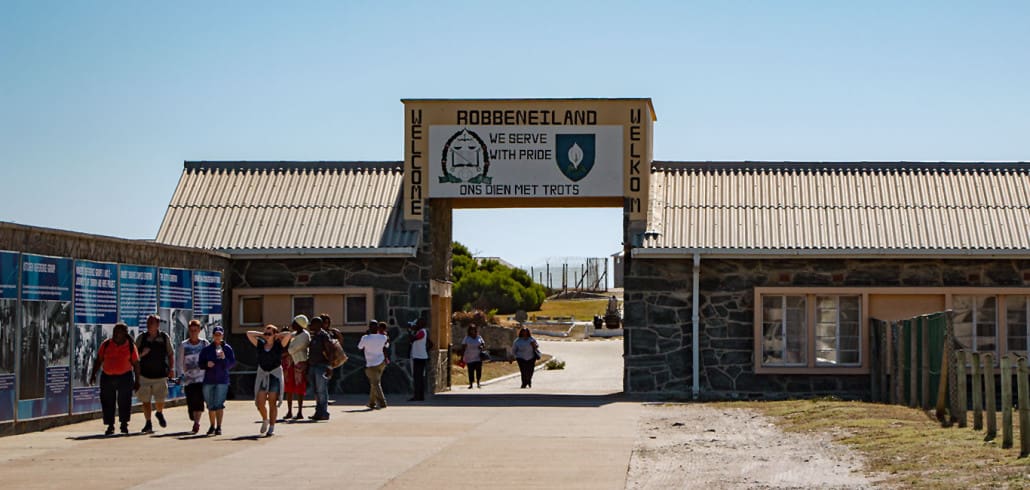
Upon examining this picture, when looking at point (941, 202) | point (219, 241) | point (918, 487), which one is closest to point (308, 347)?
point (219, 241)

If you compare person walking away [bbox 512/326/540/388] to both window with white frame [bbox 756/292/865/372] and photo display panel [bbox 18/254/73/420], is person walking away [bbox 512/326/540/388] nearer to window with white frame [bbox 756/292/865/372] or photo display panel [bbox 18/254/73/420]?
window with white frame [bbox 756/292/865/372]

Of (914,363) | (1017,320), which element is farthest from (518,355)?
(914,363)

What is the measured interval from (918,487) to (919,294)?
14812mm

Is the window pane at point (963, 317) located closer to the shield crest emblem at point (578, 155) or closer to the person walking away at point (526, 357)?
the shield crest emblem at point (578, 155)

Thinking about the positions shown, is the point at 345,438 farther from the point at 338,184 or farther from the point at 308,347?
the point at 338,184

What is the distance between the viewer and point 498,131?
91.5ft

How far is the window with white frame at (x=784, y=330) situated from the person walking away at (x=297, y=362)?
9.53m

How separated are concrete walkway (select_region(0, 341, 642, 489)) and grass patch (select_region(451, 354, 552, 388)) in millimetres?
10013

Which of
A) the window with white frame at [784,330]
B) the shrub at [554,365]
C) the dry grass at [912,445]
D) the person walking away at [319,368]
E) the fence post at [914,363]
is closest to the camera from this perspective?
the dry grass at [912,445]

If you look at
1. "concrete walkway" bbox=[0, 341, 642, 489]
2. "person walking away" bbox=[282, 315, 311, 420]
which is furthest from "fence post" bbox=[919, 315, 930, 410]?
"person walking away" bbox=[282, 315, 311, 420]

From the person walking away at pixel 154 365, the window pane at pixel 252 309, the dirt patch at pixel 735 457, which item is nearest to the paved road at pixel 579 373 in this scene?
the window pane at pixel 252 309

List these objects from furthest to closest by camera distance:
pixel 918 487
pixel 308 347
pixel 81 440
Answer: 1. pixel 308 347
2. pixel 81 440
3. pixel 918 487

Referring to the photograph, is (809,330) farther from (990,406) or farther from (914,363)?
(990,406)

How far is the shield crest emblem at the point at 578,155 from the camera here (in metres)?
27.7
